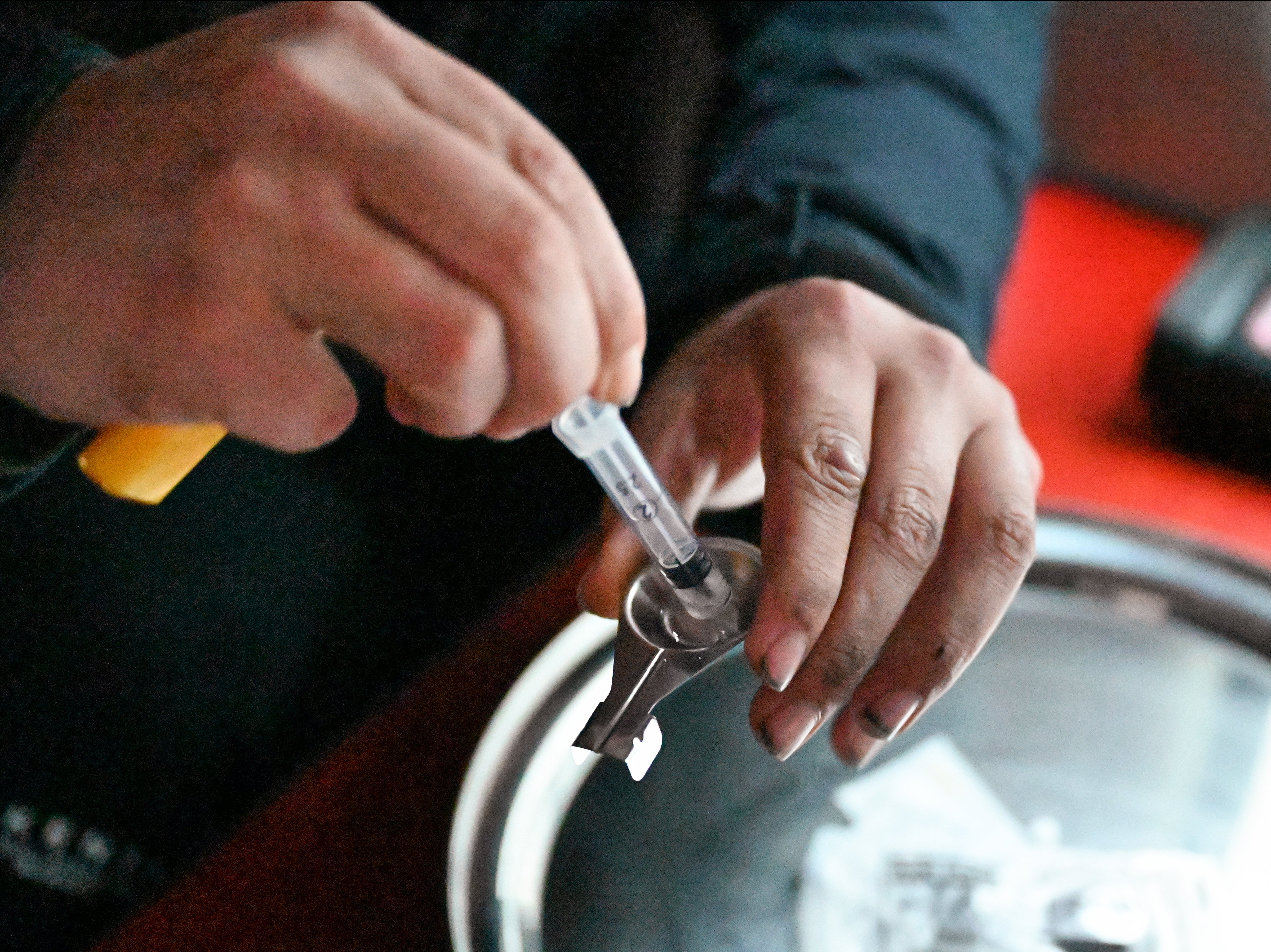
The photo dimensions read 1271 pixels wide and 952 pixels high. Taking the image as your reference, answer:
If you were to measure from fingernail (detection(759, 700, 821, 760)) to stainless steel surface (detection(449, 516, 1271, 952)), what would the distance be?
86 mm

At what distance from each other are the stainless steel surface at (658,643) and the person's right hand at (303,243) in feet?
0.31

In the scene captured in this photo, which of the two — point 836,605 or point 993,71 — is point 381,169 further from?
point 993,71

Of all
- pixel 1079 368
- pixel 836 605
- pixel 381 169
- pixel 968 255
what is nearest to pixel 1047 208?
pixel 1079 368

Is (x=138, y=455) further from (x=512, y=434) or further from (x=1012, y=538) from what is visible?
(x=1012, y=538)

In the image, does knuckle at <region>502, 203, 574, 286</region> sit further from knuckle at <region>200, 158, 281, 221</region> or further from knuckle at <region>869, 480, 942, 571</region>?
knuckle at <region>869, 480, 942, 571</region>

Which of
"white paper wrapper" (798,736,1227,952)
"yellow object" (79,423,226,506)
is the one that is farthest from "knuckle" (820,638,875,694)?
"yellow object" (79,423,226,506)

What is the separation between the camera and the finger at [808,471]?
32cm

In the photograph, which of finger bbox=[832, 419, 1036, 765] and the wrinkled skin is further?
Answer: finger bbox=[832, 419, 1036, 765]

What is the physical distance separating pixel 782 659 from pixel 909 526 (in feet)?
0.23

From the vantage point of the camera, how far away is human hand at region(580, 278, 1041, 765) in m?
0.34

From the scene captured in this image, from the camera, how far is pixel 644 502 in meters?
0.34

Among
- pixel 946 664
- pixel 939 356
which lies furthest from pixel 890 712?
pixel 939 356

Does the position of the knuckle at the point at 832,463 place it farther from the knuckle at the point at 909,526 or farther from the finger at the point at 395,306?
the finger at the point at 395,306

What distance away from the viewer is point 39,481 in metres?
0.50
